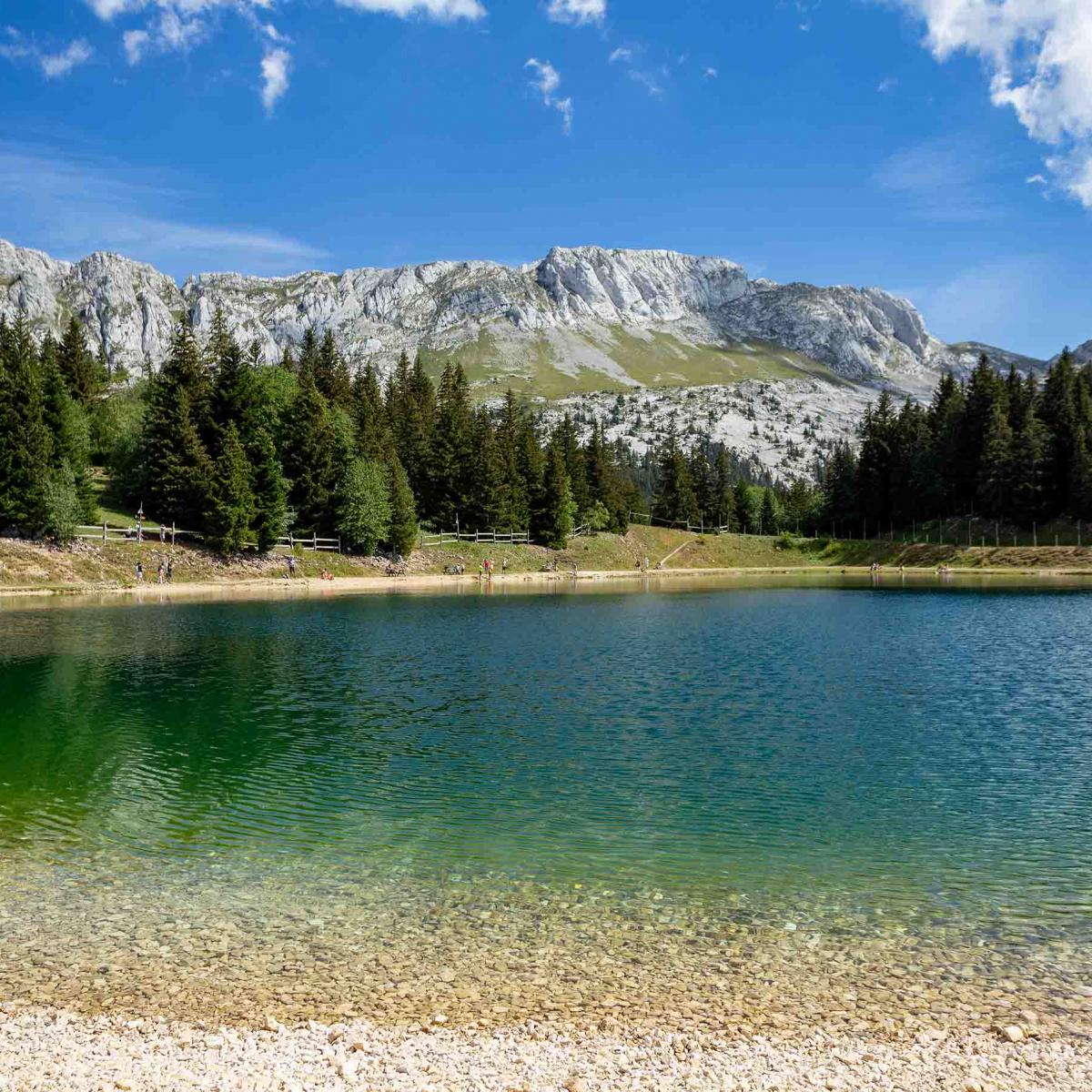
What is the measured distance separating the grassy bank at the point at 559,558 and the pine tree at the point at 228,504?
2409 millimetres

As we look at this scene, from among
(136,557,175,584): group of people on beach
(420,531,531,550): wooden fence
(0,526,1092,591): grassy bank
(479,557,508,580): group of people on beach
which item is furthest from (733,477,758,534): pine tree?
(136,557,175,584): group of people on beach

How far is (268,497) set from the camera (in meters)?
84.7

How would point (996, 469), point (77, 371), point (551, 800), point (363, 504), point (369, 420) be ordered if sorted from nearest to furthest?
point (551, 800)
point (363, 504)
point (369, 420)
point (77, 371)
point (996, 469)

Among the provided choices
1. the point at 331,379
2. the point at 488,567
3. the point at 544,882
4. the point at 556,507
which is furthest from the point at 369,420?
the point at 544,882

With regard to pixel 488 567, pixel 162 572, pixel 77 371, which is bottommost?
pixel 488 567

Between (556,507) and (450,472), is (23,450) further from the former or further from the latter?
(556,507)

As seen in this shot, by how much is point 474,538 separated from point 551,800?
322ft

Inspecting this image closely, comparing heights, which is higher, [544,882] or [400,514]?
[400,514]

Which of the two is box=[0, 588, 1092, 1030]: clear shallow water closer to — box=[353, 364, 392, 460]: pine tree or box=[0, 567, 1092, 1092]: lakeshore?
box=[0, 567, 1092, 1092]: lakeshore

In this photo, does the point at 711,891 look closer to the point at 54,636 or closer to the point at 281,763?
the point at 281,763

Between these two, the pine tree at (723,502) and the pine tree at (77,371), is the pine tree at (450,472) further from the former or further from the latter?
the pine tree at (723,502)

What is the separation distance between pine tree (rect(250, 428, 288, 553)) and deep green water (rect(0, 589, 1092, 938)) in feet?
139

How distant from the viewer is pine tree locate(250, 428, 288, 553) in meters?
84.3

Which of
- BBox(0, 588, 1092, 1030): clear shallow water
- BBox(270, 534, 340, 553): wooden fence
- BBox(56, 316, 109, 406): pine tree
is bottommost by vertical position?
BBox(0, 588, 1092, 1030): clear shallow water
